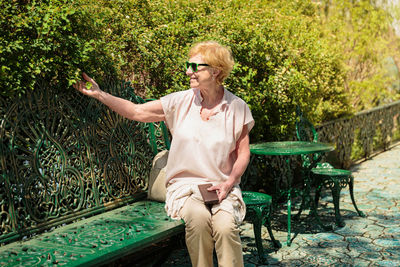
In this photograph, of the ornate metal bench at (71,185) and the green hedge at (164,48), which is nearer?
the ornate metal bench at (71,185)

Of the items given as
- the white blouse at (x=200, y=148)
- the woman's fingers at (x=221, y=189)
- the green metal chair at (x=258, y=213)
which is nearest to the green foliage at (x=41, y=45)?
the white blouse at (x=200, y=148)

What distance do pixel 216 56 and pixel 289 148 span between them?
1.76m

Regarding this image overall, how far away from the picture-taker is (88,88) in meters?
3.62

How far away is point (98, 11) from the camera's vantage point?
13.9 ft

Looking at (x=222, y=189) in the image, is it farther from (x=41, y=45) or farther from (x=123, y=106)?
(x=41, y=45)

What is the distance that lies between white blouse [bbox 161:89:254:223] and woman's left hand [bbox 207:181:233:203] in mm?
38

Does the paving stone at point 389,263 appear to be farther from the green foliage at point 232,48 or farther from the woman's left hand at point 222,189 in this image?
the green foliage at point 232,48

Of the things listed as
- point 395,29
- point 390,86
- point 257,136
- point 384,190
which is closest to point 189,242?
point 257,136

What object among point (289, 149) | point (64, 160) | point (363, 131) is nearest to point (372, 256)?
point (289, 149)

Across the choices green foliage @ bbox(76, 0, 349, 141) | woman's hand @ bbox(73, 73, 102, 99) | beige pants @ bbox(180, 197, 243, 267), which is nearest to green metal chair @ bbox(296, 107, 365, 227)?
green foliage @ bbox(76, 0, 349, 141)

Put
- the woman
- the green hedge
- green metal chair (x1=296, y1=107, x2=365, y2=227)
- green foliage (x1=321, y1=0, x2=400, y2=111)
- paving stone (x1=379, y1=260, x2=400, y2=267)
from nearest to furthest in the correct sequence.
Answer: the woman < the green hedge < paving stone (x1=379, y1=260, x2=400, y2=267) < green metal chair (x1=296, y1=107, x2=365, y2=227) < green foliage (x1=321, y1=0, x2=400, y2=111)

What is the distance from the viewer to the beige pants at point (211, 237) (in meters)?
3.21

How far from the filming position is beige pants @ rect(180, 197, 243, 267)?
3209mm

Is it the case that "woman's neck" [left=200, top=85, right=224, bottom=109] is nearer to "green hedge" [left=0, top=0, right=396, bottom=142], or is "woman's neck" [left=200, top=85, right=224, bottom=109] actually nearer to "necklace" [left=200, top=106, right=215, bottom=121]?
"necklace" [left=200, top=106, right=215, bottom=121]
